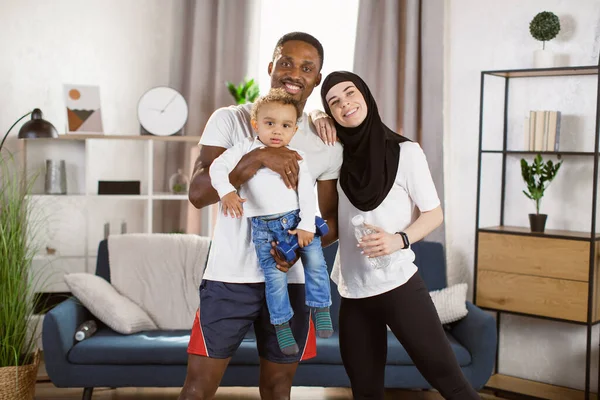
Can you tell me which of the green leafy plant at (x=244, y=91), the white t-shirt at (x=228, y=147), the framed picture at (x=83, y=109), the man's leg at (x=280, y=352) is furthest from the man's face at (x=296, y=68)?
the framed picture at (x=83, y=109)

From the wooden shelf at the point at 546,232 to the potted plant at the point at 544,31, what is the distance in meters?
0.86

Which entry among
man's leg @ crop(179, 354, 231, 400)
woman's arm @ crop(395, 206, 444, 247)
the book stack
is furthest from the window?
man's leg @ crop(179, 354, 231, 400)

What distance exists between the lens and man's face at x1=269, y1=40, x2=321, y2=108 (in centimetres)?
208

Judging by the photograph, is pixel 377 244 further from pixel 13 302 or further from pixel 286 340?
pixel 13 302

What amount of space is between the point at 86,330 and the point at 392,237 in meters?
1.97

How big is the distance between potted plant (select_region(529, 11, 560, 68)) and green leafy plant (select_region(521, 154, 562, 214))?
1.61 feet

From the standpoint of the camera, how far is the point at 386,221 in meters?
2.17

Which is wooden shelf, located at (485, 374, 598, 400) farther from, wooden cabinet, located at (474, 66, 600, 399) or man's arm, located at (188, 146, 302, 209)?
man's arm, located at (188, 146, 302, 209)

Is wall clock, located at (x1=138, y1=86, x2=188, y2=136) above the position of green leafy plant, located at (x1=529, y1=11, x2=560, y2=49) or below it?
below

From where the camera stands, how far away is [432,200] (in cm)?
218

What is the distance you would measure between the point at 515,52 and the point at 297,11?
4.90ft

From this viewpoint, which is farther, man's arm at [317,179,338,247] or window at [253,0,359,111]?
window at [253,0,359,111]

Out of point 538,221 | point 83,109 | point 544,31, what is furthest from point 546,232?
point 83,109

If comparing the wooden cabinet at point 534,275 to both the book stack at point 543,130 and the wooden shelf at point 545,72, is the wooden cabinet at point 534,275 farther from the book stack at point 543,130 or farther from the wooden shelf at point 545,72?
the wooden shelf at point 545,72
